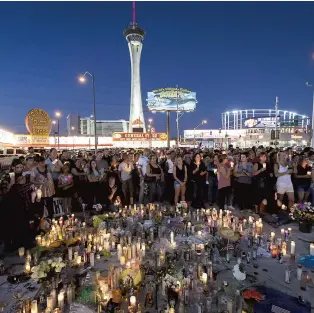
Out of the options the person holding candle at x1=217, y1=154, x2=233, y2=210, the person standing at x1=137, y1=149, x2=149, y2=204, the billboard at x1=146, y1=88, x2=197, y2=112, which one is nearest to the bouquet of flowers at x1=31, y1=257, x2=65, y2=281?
the person standing at x1=137, y1=149, x2=149, y2=204

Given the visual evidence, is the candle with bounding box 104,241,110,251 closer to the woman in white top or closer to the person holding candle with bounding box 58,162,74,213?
the person holding candle with bounding box 58,162,74,213

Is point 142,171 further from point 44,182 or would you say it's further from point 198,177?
point 44,182

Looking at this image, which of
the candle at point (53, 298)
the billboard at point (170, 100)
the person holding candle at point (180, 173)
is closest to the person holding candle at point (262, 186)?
the person holding candle at point (180, 173)

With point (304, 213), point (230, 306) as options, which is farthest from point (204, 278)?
point (304, 213)

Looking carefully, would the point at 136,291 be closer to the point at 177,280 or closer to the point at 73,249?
the point at 177,280

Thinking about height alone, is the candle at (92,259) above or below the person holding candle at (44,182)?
below

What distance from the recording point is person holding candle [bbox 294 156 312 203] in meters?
8.67

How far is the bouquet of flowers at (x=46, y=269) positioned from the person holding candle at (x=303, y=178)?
784 centimetres

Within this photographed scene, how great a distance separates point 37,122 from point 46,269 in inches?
1163

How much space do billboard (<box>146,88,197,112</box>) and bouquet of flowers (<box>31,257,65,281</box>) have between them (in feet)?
229

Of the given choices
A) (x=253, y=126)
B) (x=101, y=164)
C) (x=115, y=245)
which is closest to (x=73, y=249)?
(x=115, y=245)

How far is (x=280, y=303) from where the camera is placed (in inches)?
156

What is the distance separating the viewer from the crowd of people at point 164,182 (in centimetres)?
784

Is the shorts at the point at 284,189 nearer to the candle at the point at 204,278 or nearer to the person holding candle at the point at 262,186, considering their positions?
the person holding candle at the point at 262,186
